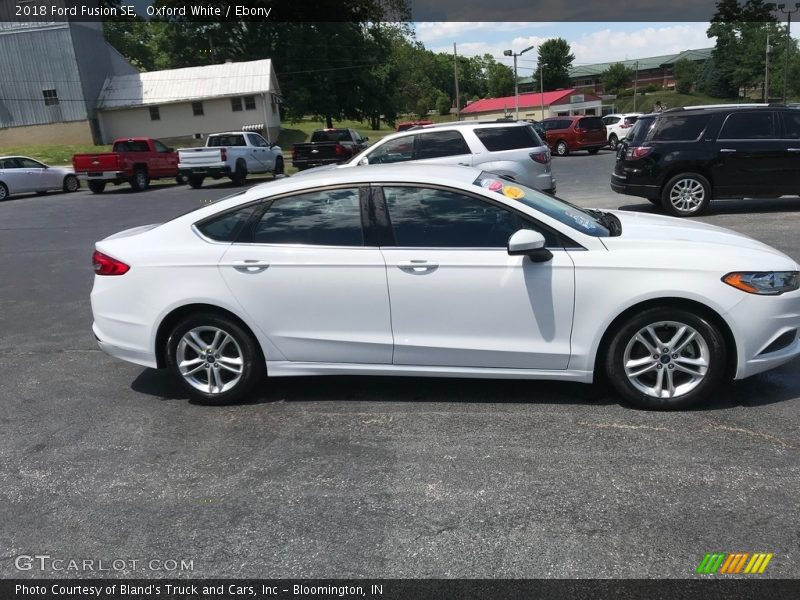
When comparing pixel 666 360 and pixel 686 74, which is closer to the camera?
pixel 666 360

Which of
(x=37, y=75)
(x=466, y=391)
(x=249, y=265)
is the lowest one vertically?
(x=466, y=391)

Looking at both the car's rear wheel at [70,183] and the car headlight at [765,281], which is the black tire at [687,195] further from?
the car's rear wheel at [70,183]

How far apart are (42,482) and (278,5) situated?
58.6 metres

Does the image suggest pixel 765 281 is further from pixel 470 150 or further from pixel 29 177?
pixel 29 177

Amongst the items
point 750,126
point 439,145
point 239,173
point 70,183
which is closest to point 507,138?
point 439,145

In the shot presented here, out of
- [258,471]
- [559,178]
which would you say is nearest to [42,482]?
[258,471]

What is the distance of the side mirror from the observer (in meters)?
4.17

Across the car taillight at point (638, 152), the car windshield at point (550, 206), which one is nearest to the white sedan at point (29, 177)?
the car taillight at point (638, 152)

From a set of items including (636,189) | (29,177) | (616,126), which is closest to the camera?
(636,189)

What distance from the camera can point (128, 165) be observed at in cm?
2394

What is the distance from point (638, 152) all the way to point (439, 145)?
345 centimetres

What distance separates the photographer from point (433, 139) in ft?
39.1

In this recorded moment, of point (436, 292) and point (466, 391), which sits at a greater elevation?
point (436, 292)

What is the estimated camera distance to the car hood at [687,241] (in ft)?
14.2
